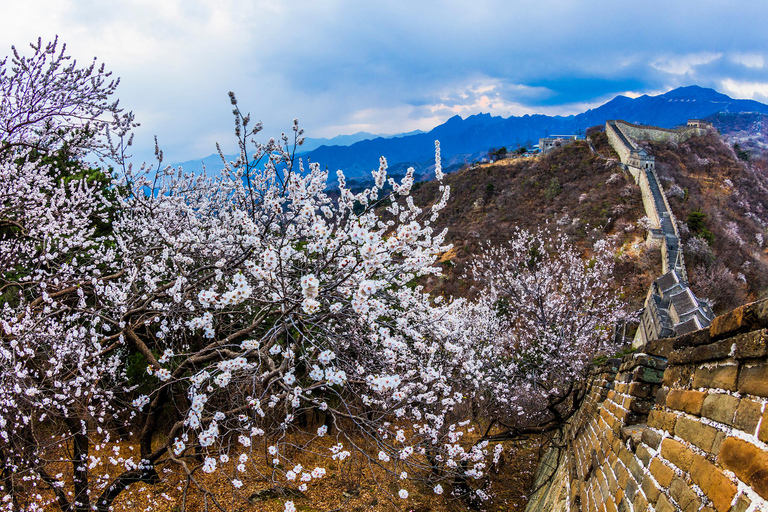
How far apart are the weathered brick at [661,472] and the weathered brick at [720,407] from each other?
30 centimetres

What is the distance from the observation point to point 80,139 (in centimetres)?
588

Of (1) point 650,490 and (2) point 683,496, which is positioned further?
(1) point 650,490

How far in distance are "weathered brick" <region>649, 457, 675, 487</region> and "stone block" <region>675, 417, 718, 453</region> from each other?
0.48ft

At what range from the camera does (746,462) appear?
1.10 m

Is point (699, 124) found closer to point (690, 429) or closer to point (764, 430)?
point (690, 429)

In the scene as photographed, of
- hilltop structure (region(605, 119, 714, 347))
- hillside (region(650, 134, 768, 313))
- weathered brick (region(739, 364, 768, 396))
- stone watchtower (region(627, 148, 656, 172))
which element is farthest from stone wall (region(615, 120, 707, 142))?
weathered brick (region(739, 364, 768, 396))

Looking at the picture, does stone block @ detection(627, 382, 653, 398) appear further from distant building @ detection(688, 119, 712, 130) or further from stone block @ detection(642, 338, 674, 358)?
distant building @ detection(688, 119, 712, 130)

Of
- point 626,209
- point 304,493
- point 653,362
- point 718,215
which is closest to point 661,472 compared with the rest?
point 653,362

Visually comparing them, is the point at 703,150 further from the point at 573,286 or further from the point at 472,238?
the point at 573,286

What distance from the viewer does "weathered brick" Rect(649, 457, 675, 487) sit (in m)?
1.53

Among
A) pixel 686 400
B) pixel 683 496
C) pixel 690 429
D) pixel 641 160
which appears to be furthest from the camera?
pixel 641 160

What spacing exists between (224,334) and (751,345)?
7004mm

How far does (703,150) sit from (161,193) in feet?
179

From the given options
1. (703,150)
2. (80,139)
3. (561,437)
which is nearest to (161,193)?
(80,139)
